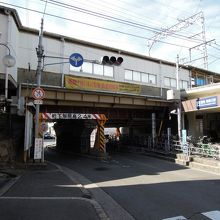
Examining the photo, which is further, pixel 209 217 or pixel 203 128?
pixel 203 128

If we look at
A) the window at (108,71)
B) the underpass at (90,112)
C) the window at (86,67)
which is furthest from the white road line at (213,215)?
the window at (108,71)

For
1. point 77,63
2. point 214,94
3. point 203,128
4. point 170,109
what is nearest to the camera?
point 77,63

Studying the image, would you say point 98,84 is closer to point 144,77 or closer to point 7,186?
point 144,77

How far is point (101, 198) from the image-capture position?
10297 mm

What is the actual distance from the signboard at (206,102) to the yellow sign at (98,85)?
6.03 m

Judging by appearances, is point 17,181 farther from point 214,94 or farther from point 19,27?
point 214,94

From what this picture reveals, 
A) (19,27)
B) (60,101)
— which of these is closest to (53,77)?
(60,101)

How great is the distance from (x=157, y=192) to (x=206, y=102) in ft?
52.9

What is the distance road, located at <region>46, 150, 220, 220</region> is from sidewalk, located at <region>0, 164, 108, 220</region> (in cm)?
60

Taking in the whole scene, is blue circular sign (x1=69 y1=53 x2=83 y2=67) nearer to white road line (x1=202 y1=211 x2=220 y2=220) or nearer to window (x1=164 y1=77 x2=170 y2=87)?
white road line (x1=202 y1=211 x2=220 y2=220)

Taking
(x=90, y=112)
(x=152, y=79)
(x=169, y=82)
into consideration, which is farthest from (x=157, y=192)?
(x=169, y=82)

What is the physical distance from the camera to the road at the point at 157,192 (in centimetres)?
854

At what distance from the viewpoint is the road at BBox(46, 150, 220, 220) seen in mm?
8539

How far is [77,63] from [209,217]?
37.3ft
